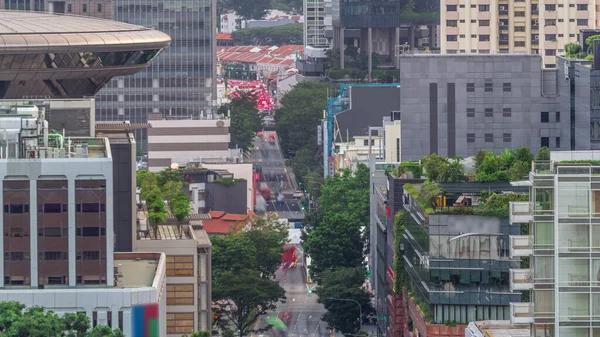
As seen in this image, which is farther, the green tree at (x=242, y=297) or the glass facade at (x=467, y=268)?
the green tree at (x=242, y=297)

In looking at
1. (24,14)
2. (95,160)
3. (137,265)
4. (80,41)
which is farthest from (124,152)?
(24,14)

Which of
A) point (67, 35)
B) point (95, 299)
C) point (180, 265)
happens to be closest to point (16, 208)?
point (95, 299)

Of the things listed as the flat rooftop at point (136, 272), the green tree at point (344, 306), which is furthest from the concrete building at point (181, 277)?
the green tree at point (344, 306)

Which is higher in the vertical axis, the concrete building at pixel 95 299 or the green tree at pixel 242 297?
the concrete building at pixel 95 299

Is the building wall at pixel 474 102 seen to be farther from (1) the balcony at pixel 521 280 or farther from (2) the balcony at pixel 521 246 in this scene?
(2) the balcony at pixel 521 246

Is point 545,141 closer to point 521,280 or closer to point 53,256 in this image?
point 53,256
